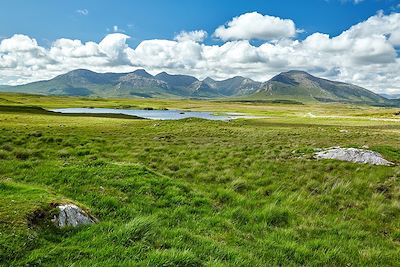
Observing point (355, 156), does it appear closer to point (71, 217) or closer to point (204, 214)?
point (204, 214)

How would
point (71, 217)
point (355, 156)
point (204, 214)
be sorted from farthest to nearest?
1. point (355, 156)
2. point (204, 214)
3. point (71, 217)

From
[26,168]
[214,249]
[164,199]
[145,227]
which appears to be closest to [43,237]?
[145,227]

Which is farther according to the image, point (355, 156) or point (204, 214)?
point (355, 156)

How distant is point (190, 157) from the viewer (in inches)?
1053

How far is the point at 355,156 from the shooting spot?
80.1ft

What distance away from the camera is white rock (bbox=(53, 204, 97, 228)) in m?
9.10

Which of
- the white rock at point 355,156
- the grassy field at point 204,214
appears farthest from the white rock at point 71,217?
the white rock at point 355,156

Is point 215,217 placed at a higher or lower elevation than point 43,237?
lower

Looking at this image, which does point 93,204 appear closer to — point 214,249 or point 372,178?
point 214,249

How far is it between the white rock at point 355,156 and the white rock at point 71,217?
788 inches

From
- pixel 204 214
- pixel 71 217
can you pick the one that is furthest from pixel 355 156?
pixel 71 217

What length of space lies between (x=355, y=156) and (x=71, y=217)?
21.2 meters

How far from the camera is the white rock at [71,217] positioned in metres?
9.10

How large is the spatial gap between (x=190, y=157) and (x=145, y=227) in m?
17.1
